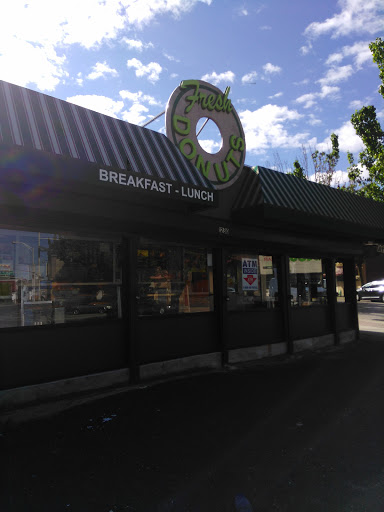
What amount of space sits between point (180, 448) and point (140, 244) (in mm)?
3573

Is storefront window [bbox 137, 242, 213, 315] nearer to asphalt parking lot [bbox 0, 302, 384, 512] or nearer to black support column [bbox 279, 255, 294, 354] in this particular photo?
asphalt parking lot [bbox 0, 302, 384, 512]

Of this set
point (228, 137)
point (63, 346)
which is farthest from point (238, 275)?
point (63, 346)

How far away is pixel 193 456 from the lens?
3578 millimetres

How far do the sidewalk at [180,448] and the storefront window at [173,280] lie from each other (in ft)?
4.65

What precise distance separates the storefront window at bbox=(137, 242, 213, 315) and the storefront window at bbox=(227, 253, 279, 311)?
1.96 ft

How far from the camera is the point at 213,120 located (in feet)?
24.8

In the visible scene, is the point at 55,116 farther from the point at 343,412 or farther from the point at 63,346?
the point at 343,412

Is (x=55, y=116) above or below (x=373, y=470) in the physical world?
above

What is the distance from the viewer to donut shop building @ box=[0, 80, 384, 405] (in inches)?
191

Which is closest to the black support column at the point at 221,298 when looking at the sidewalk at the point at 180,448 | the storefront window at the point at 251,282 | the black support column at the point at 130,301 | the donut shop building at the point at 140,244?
the donut shop building at the point at 140,244

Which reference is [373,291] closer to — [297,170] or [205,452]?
[297,170]

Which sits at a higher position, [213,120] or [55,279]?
[213,120]

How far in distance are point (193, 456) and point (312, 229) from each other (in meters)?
6.64

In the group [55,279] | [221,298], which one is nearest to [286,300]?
[221,298]
